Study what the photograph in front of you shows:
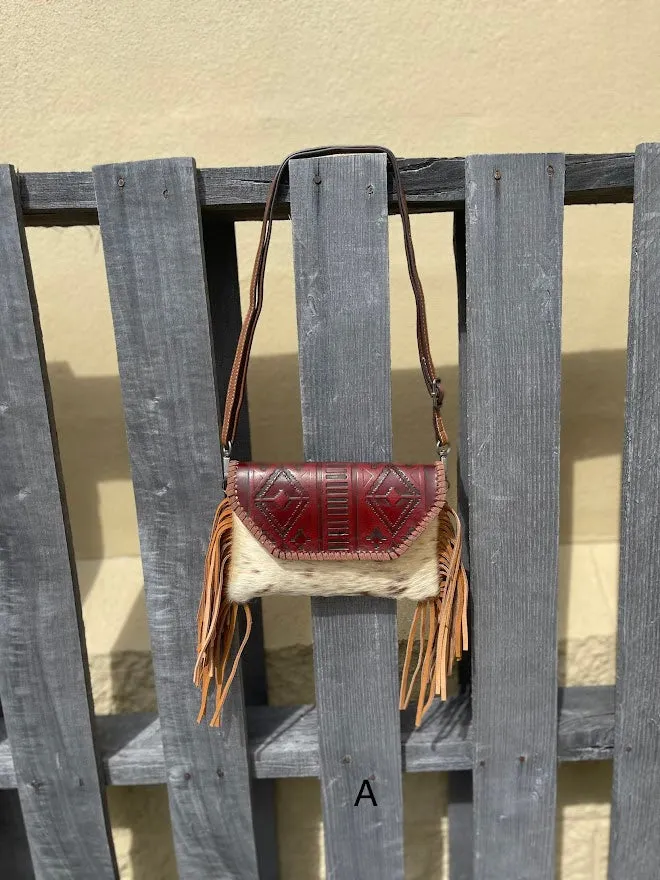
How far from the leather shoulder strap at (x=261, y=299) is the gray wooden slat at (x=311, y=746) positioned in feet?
2.07

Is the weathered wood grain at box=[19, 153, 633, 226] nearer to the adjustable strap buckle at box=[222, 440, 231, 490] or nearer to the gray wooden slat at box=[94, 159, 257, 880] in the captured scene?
the gray wooden slat at box=[94, 159, 257, 880]

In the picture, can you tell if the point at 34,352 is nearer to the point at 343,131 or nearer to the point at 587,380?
the point at 343,131

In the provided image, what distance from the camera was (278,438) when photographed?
160 cm

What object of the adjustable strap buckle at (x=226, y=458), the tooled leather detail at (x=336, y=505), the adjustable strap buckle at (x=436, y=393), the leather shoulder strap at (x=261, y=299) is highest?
the leather shoulder strap at (x=261, y=299)

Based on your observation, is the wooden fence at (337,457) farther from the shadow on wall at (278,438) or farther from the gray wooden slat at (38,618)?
the shadow on wall at (278,438)

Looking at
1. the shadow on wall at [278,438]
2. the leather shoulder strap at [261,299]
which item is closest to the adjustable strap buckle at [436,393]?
the leather shoulder strap at [261,299]

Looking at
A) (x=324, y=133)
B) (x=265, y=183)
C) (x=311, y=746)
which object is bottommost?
(x=311, y=746)

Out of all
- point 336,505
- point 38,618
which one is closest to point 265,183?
point 336,505

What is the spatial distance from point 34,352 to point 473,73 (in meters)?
1.19

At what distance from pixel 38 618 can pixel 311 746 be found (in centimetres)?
60

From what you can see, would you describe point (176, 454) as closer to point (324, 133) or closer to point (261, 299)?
point (261, 299)

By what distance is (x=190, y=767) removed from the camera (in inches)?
46.6

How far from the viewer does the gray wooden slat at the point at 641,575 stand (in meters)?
1.01

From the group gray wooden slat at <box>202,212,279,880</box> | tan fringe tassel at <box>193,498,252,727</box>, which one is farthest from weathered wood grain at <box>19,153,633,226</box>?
tan fringe tassel at <box>193,498,252,727</box>
